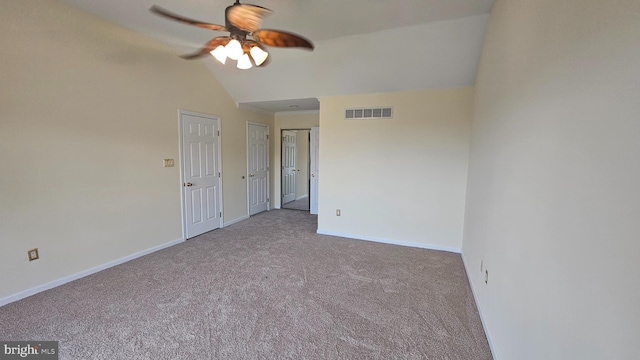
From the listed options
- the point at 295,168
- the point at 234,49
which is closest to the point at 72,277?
the point at 234,49

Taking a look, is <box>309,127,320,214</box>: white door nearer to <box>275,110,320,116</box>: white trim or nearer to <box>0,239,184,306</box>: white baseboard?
<box>275,110,320,116</box>: white trim

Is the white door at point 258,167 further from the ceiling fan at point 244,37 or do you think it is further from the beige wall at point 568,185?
the beige wall at point 568,185

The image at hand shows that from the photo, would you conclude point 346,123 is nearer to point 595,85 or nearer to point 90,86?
point 90,86

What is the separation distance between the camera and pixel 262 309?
7.93 ft

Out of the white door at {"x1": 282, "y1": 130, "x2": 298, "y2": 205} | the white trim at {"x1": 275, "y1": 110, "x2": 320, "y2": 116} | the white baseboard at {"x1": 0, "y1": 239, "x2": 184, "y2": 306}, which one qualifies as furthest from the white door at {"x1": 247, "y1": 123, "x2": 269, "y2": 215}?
the white baseboard at {"x1": 0, "y1": 239, "x2": 184, "y2": 306}

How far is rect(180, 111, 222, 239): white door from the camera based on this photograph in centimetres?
418

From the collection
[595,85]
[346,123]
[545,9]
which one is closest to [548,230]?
[595,85]

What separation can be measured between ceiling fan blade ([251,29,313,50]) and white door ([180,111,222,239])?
2.46 m

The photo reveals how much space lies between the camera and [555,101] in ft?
3.89

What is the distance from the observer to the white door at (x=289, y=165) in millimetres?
6754

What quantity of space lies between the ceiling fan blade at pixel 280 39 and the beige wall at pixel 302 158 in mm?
5175

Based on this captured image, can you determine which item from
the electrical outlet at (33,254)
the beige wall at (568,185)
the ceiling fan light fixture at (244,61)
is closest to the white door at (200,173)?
the electrical outlet at (33,254)

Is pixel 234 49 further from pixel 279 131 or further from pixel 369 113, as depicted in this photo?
pixel 279 131

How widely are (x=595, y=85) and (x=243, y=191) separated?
5.30 metres
